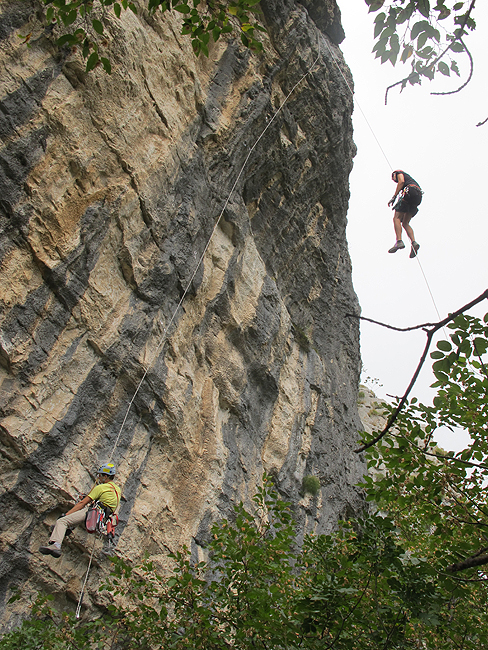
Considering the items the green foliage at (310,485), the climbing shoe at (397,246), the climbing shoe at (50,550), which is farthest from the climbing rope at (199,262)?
the green foliage at (310,485)

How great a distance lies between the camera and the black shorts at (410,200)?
11.5 metres

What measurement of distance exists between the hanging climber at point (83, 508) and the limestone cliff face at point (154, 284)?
29cm

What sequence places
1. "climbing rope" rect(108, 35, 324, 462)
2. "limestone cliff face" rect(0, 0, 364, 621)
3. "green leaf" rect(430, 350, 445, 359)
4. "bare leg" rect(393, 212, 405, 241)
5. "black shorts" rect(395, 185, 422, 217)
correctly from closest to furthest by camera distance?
"green leaf" rect(430, 350, 445, 359), "limestone cliff face" rect(0, 0, 364, 621), "climbing rope" rect(108, 35, 324, 462), "black shorts" rect(395, 185, 422, 217), "bare leg" rect(393, 212, 405, 241)

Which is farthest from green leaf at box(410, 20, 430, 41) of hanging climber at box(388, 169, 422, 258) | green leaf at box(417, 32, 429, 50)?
hanging climber at box(388, 169, 422, 258)

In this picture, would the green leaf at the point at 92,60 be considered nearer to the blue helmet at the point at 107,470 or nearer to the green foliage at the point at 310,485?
the blue helmet at the point at 107,470

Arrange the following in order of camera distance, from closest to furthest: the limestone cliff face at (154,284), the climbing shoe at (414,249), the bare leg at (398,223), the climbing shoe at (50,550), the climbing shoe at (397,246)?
the climbing shoe at (50,550), the limestone cliff face at (154,284), the climbing shoe at (397,246), the bare leg at (398,223), the climbing shoe at (414,249)

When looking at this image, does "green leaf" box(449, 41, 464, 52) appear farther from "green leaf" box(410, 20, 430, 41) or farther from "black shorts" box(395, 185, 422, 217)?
"black shorts" box(395, 185, 422, 217)

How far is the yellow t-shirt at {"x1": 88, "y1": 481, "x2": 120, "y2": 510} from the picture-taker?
595cm

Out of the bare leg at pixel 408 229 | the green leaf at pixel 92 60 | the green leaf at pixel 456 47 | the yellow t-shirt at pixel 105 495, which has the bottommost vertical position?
the yellow t-shirt at pixel 105 495

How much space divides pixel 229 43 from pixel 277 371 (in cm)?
722

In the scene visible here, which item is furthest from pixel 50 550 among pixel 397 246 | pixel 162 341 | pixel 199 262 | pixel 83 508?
pixel 397 246

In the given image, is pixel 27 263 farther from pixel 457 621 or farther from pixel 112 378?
pixel 457 621

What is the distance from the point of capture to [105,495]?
19.7 feet

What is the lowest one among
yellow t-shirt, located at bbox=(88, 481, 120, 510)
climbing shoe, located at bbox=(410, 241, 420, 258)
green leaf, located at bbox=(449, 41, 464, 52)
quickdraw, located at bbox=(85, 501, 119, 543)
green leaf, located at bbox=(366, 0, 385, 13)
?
quickdraw, located at bbox=(85, 501, 119, 543)
